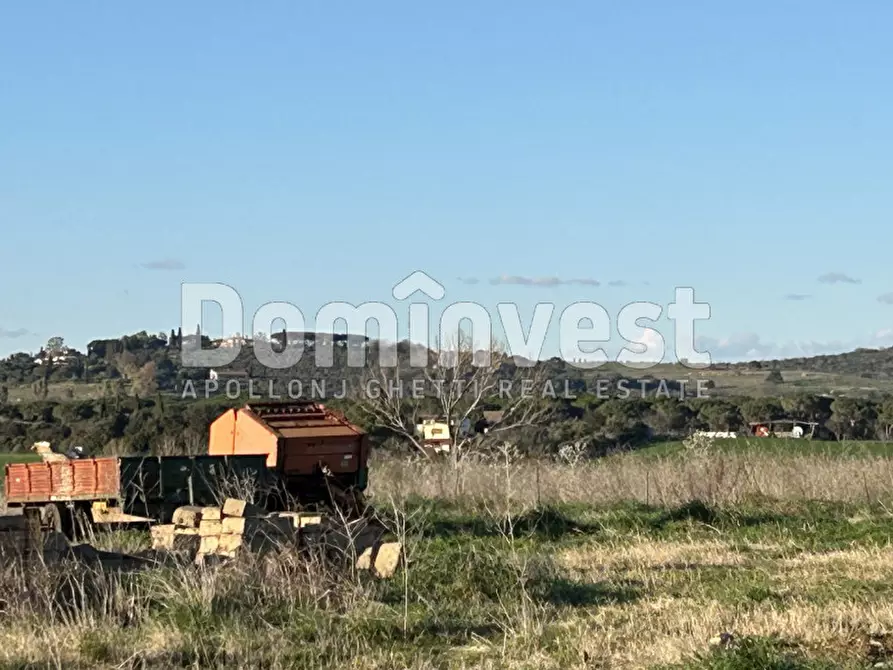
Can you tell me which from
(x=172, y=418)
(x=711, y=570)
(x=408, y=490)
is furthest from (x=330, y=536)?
(x=172, y=418)

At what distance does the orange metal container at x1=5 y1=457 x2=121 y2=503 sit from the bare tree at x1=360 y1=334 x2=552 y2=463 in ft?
81.2

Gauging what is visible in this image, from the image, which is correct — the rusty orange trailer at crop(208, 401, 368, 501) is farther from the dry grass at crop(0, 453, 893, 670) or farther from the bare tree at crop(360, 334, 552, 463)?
the bare tree at crop(360, 334, 552, 463)

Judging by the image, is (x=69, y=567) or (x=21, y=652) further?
(x=69, y=567)

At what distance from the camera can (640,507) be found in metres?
24.4

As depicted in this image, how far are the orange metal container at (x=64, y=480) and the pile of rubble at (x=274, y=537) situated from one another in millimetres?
7861

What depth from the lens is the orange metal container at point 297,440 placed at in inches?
981

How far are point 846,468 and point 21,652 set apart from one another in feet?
67.0

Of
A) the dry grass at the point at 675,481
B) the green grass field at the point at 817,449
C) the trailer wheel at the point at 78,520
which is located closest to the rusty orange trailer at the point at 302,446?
the dry grass at the point at 675,481

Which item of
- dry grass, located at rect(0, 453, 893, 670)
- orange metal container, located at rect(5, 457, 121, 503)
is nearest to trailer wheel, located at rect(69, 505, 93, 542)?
orange metal container, located at rect(5, 457, 121, 503)

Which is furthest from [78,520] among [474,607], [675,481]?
[474,607]

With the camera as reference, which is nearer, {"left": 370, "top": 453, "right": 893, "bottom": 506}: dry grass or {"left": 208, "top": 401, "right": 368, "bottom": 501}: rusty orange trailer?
{"left": 208, "top": 401, "right": 368, "bottom": 501}: rusty orange trailer

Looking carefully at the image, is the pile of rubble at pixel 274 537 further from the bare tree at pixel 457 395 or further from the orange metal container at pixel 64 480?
the bare tree at pixel 457 395

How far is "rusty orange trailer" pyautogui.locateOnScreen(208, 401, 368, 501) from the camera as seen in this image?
24.9 metres

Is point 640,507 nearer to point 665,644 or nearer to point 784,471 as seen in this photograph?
point 784,471
